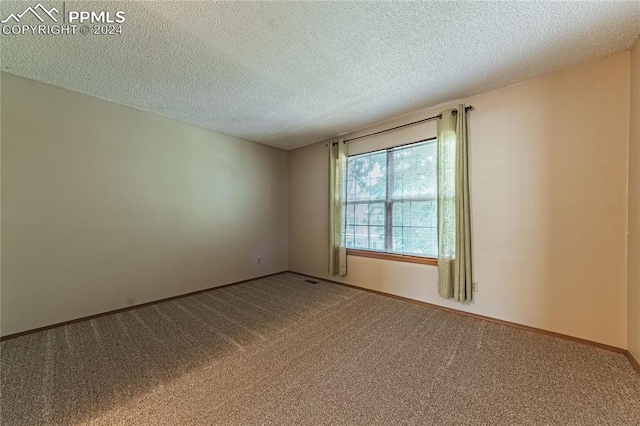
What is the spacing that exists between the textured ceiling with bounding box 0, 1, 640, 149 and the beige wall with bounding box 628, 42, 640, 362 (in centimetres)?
32

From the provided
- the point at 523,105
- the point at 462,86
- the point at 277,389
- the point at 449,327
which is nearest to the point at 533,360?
the point at 449,327

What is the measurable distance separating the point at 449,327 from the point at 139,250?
12.0 ft

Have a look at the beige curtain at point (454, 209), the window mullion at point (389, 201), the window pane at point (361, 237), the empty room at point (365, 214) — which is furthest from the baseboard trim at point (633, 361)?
the window pane at point (361, 237)

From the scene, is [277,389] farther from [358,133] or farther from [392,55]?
[358,133]

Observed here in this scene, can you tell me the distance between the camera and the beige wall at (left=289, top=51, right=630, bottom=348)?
2.02m

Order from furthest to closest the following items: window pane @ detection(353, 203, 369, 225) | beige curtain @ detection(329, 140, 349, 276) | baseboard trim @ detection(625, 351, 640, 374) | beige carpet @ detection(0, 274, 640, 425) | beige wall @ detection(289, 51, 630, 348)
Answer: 1. beige curtain @ detection(329, 140, 349, 276)
2. window pane @ detection(353, 203, 369, 225)
3. beige wall @ detection(289, 51, 630, 348)
4. baseboard trim @ detection(625, 351, 640, 374)
5. beige carpet @ detection(0, 274, 640, 425)

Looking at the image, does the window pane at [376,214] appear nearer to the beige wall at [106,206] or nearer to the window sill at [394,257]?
the window sill at [394,257]

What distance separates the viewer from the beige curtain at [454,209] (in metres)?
2.68

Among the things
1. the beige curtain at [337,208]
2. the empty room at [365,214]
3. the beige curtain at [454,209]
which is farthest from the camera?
the beige curtain at [337,208]

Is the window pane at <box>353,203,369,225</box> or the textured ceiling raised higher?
the textured ceiling

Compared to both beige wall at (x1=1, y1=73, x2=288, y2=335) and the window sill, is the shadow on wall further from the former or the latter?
the window sill

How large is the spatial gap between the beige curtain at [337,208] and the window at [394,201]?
10 centimetres

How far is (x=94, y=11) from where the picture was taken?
1.59 meters

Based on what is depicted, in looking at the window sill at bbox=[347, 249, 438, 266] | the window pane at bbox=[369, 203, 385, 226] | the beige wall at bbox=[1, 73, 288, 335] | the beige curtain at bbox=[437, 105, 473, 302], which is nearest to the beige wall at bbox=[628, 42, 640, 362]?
the beige curtain at bbox=[437, 105, 473, 302]
